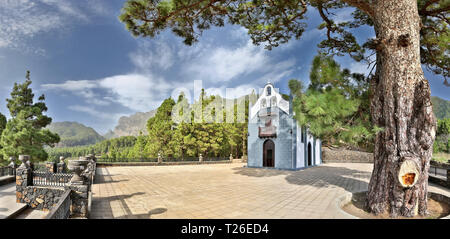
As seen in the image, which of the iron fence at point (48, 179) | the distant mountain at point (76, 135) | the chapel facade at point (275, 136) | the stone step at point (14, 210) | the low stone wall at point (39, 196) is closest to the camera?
the stone step at point (14, 210)

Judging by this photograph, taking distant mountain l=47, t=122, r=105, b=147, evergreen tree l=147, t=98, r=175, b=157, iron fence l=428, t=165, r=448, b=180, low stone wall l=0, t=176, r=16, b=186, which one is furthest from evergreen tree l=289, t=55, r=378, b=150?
distant mountain l=47, t=122, r=105, b=147

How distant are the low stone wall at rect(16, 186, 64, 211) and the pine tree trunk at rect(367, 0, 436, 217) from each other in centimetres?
996

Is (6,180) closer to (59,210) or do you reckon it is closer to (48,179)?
(48,179)

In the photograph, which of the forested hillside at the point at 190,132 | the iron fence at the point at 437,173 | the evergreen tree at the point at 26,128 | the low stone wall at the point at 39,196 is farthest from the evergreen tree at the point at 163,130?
the iron fence at the point at 437,173

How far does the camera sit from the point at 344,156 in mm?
22766

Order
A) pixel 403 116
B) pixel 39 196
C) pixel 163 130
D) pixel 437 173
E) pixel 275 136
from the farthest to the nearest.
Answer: pixel 163 130 < pixel 275 136 < pixel 437 173 < pixel 39 196 < pixel 403 116

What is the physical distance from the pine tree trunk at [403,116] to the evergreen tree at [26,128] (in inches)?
862

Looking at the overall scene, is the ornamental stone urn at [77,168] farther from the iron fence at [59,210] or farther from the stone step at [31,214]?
the stone step at [31,214]

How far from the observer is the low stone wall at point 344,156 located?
21.9 meters

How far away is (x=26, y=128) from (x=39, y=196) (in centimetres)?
1261

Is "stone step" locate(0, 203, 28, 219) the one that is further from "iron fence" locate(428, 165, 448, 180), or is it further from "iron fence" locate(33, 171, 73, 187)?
"iron fence" locate(428, 165, 448, 180)

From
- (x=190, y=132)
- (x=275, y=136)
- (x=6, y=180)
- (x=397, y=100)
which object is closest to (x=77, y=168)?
(x=397, y=100)

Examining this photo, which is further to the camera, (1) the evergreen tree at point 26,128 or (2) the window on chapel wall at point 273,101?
(1) the evergreen tree at point 26,128
